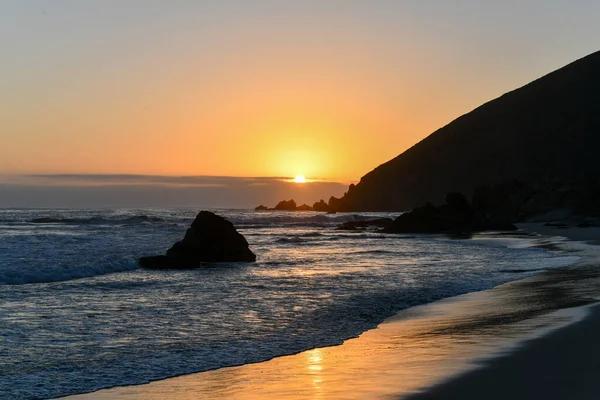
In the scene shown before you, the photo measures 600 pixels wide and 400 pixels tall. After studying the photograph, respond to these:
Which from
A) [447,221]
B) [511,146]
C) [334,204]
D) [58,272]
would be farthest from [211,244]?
[334,204]

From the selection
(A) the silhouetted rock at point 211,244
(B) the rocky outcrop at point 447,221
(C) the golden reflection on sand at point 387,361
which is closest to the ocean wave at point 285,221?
(B) the rocky outcrop at point 447,221

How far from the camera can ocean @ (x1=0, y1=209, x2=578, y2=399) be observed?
9406mm

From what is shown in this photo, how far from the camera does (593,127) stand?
453 ft

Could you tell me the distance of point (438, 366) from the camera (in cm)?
Answer: 868

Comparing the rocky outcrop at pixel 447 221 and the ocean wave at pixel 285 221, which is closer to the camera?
the rocky outcrop at pixel 447 221

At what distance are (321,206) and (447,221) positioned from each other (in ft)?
428

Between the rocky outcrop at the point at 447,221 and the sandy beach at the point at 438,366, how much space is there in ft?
171

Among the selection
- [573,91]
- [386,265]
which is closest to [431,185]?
[573,91]

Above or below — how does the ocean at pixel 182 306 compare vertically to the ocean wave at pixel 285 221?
below

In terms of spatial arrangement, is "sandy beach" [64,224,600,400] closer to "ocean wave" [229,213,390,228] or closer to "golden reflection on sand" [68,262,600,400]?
"golden reflection on sand" [68,262,600,400]

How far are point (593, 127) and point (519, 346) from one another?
463 ft

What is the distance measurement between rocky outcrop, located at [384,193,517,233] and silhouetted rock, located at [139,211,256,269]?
36.4 metres

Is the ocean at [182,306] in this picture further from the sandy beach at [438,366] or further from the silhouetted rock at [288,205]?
the silhouetted rock at [288,205]

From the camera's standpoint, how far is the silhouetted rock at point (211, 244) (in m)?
28.5
